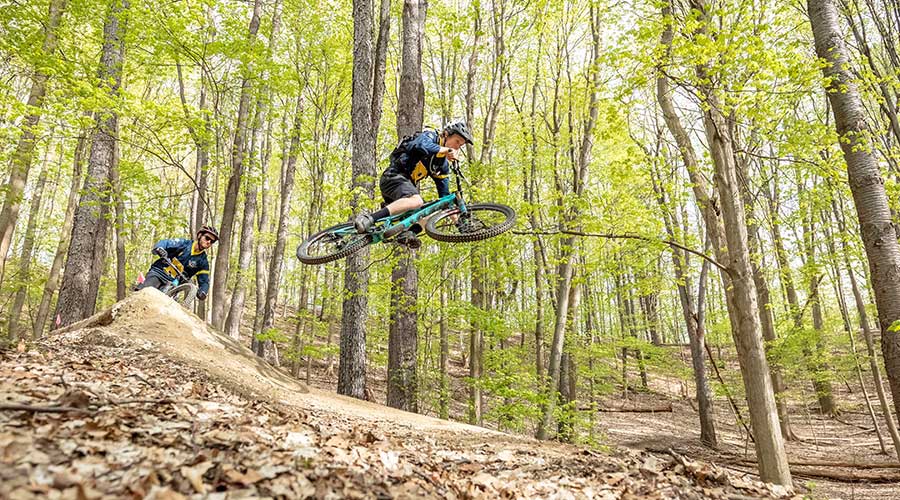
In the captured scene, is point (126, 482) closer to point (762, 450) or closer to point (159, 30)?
point (762, 450)

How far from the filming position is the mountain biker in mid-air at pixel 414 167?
19.4 ft

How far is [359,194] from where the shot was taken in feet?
26.0

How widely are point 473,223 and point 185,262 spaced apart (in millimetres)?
5311

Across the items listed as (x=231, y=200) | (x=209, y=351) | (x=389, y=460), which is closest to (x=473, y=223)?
(x=389, y=460)

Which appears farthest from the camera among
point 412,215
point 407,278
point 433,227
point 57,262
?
point 57,262

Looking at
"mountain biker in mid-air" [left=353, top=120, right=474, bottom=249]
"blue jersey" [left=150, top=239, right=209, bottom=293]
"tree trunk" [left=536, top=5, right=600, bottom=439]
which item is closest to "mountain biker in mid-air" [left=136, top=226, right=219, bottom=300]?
"blue jersey" [left=150, top=239, right=209, bottom=293]

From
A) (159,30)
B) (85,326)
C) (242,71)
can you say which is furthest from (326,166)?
(85,326)

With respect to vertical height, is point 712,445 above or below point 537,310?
below

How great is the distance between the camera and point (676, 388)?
2694 cm

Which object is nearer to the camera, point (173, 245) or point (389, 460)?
point (389, 460)

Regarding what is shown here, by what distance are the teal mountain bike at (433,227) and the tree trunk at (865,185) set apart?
4.27m

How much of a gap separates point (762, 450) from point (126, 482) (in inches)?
253

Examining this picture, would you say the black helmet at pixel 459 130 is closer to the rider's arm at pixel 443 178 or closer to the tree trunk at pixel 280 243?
the rider's arm at pixel 443 178

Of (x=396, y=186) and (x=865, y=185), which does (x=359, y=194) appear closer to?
(x=396, y=186)
